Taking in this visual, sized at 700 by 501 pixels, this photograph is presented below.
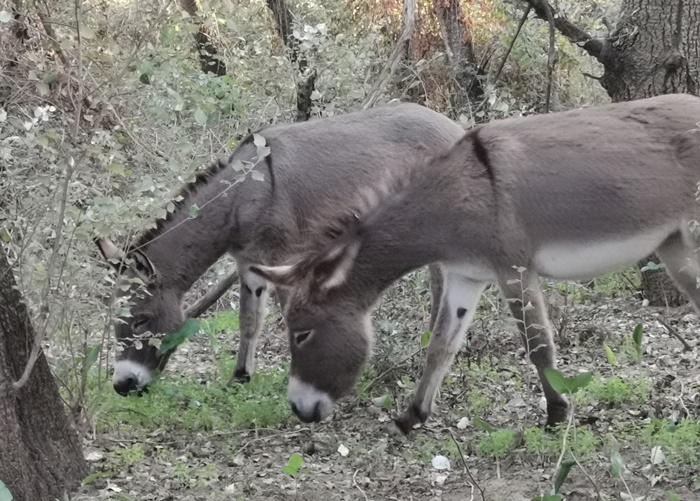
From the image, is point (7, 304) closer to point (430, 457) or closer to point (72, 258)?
point (72, 258)

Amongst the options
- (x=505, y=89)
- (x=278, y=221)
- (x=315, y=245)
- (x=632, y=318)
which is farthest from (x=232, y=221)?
(x=505, y=89)

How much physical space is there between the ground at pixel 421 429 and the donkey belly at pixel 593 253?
465 millimetres

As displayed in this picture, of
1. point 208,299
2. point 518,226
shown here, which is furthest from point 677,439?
point 208,299

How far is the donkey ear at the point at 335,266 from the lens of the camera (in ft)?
14.1

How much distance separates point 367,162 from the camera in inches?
212

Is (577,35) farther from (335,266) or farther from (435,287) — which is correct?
(335,266)

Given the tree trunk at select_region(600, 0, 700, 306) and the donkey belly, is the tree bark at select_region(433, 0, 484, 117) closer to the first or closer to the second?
the tree trunk at select_region(600, 0, 700, 306)

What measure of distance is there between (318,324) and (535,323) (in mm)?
1057

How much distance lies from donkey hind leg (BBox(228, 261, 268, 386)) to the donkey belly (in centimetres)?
218

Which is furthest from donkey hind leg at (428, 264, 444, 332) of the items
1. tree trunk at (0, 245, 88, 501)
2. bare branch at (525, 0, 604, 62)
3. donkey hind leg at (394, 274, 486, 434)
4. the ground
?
tree trunk at (0, 245, 88, 501)

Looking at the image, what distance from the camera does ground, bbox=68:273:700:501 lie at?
3.77 meters

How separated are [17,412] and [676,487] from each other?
2.67 metres

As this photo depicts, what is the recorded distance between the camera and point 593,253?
13.8 ft

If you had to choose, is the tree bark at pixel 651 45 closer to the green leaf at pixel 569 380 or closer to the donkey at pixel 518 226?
the donkey at pixel 518 226
